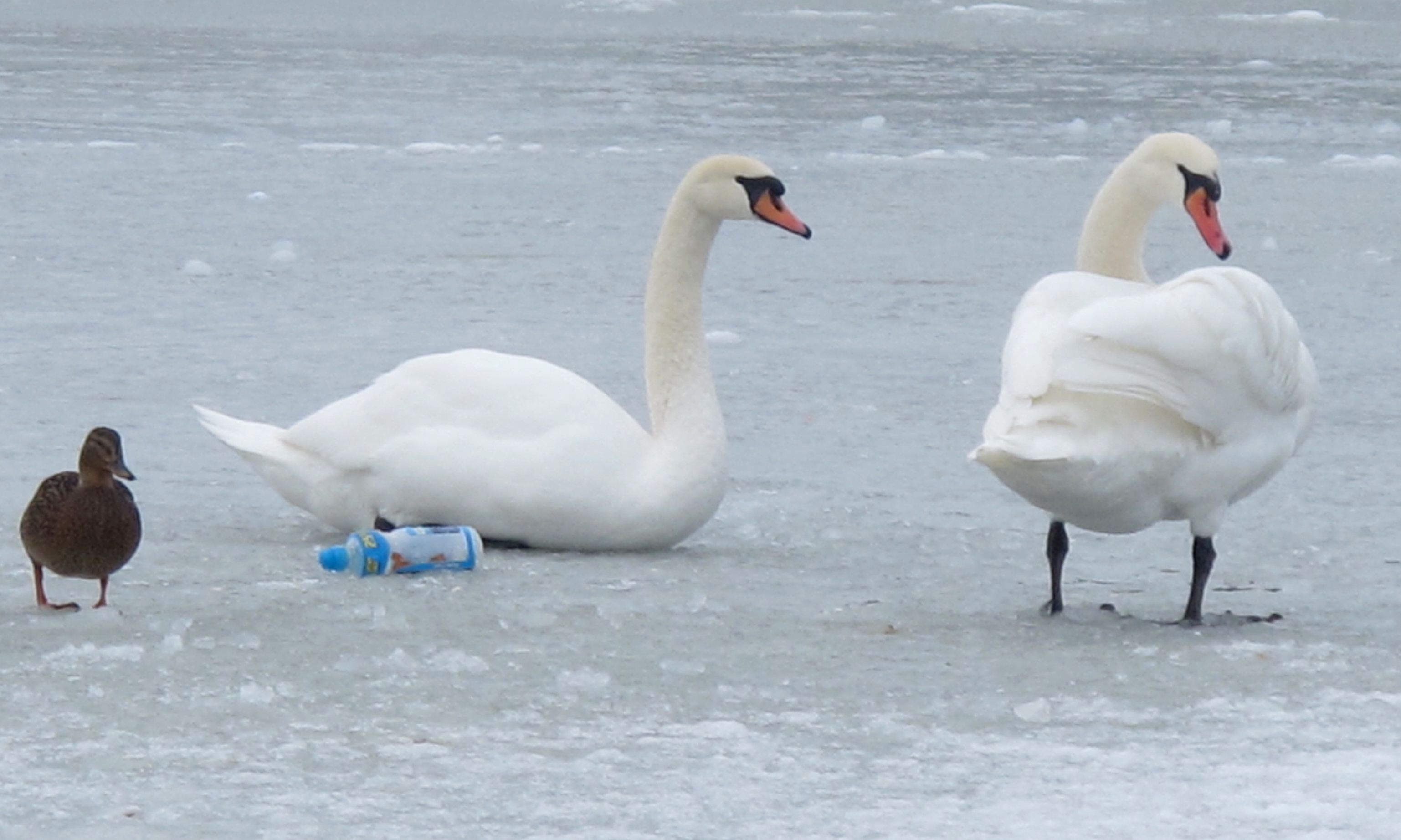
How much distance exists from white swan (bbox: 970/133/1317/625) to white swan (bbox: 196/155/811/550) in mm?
836

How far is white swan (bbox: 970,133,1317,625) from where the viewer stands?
12.7 feet

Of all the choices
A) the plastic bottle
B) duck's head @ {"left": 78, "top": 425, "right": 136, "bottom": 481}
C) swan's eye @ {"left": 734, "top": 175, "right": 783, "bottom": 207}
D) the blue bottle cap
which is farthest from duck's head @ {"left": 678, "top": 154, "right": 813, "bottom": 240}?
duck's head @ {"left": 78, "top": 425, "right": 136, "bottom": 481}

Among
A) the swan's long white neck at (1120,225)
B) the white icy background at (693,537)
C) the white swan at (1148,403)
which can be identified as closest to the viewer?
the white icy background at (693,537)

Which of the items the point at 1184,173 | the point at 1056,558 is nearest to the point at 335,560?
the point at 1056,558

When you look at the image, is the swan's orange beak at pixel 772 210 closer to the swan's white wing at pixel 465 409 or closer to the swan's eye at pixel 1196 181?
the swan's white wing at pixel 465 409

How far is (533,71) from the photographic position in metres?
16.8

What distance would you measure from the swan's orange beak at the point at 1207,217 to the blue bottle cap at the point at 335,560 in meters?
1.87

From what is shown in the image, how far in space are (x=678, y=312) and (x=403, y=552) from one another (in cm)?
97

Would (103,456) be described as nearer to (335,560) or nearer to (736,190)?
(335,560)

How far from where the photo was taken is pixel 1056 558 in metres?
4.28

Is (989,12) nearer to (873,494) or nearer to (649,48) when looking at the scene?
(649,48)

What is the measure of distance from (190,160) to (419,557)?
7.55 meters

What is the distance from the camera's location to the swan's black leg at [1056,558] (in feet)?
13.9

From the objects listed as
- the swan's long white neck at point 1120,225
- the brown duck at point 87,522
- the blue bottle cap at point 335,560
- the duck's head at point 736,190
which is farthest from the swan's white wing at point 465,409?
the swan's long white neck at point 1120,225
